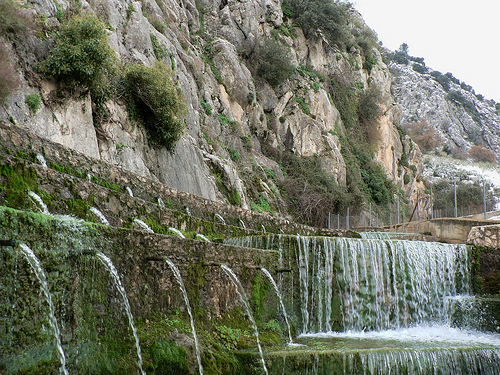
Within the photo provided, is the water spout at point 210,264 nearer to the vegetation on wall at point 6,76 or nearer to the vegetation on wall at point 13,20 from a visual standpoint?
the vegetation on wall at point 6,76

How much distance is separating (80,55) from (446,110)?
91141 mm

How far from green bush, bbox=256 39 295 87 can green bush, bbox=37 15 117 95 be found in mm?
18592

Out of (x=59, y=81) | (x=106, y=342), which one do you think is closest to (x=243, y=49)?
(x=59, y=81)

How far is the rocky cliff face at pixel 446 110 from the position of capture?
286 ft

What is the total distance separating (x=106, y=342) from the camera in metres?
5.07

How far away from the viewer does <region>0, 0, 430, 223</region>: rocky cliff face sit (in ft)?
42.1

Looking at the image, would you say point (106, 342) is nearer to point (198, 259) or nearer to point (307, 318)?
point (198, 259)

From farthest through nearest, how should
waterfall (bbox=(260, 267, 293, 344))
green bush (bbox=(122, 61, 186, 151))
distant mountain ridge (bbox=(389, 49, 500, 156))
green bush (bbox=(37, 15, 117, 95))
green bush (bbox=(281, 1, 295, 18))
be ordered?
distant mountain ridge (bbox=(389, 49, 500, 156)), green bush (bbox=(281, 1, 295, 18)), green bush (bbox=(122, 61, 186, 151)), green bush (bbox=(37, 15, 117, 95)), waterfall (bbox=(260, 267, 293, 344))

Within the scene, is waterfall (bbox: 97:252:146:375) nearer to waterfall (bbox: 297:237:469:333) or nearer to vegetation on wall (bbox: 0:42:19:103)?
waterfall (bbox: 297:237:469:333)

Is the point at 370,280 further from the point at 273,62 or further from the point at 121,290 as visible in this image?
the point at 273,62

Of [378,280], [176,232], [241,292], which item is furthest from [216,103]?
[241,292]

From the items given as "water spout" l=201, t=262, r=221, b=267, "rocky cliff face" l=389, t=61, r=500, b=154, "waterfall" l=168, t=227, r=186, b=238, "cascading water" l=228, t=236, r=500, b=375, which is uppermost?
"rocky cliff face" l=389, t=61, r=500, b=154

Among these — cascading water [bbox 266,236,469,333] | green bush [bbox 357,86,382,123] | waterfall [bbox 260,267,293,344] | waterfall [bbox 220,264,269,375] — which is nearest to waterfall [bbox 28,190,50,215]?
waterfall [bbox 220,264,269,375]

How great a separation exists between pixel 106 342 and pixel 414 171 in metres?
49.6
